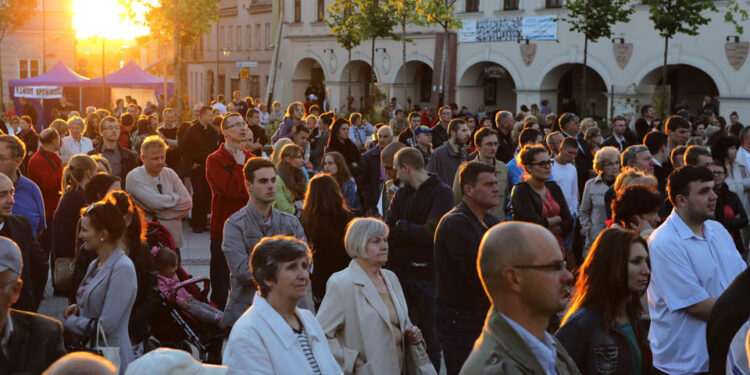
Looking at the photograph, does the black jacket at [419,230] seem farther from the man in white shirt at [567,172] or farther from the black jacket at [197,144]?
the black jacket at [197,144]

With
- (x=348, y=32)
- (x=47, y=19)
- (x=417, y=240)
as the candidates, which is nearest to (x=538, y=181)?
(x=417, y=240)

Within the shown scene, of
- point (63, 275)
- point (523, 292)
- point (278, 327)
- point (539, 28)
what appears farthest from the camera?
point (539, 28)

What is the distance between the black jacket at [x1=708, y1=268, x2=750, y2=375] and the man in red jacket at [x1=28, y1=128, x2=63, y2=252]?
8068 millimetres

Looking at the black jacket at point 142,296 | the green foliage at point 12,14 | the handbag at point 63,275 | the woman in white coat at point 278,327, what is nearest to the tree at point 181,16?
the green foliage at point 12,14

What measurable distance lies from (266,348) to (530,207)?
169 inches

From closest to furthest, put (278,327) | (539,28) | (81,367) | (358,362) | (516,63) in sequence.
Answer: (81,367) < (278,327) < (358,362) < (539,28) < (516,63)

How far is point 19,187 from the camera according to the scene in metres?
8.95

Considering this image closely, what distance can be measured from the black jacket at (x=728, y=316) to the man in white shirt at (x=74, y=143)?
10.9 meters

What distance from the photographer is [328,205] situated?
760cm

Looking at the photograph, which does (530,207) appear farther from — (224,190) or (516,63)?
(516,63)

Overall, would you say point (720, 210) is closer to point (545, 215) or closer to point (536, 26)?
point (545, 215)

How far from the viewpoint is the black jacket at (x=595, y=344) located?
4562mm

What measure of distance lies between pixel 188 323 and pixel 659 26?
21.0 metres

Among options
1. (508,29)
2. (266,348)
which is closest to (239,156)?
(266,348)
